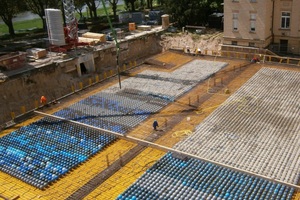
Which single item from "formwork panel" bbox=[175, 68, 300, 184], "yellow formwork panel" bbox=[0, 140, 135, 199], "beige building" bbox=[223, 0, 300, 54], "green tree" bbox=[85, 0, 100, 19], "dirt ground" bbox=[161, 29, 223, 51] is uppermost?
"green tree" bbox=[85, 0, 100, 19]

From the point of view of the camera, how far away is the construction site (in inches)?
801

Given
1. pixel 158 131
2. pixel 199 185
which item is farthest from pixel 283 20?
pixel 199 185

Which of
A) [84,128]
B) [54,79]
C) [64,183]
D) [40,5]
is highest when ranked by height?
[40,5]

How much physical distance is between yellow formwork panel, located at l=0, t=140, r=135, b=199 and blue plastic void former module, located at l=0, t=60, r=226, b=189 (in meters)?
0.43

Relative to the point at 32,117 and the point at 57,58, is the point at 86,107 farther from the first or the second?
the point at 57,58

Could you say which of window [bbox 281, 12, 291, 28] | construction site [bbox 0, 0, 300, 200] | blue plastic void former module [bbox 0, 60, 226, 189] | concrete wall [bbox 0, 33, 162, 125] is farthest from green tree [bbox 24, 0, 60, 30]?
window [bbox 281, 12, 291, 28]

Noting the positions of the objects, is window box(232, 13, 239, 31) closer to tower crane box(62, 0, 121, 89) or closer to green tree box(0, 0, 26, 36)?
tower crane box(62, 0, 121, 89)

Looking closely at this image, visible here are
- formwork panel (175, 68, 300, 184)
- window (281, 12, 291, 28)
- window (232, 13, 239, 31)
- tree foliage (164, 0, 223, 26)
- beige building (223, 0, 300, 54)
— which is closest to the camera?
formwork panel (175, 68, 300, 184)

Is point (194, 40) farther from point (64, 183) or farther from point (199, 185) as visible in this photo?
point (64, 183)

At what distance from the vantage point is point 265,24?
145 feet

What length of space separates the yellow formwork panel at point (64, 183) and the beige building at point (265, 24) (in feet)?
96.1

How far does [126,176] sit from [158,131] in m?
6.25

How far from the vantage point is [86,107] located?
31.8 meters

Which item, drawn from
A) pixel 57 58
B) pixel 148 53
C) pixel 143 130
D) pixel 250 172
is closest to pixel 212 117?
pixel 143 130
